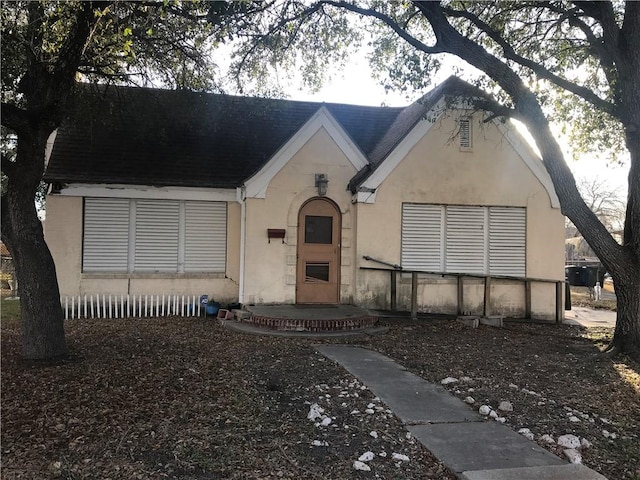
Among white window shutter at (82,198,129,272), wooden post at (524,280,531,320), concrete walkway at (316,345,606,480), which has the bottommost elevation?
concrete walkway at (316,345,606,480)

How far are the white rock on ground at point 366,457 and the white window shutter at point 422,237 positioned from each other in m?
8.02

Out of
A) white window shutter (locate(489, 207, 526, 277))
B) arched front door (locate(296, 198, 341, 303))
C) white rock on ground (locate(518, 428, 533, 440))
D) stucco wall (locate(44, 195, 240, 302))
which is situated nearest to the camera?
white rock on ground (locate(518, 428, 533, 440))

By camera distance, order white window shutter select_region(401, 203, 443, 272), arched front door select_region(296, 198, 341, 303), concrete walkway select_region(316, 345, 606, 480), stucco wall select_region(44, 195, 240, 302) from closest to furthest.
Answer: concrete walkway select_region(316, 345, 606, 480) → stucco wall select_region(44, 195, 240, 302) → arched front door select_region(296, 198, 341, 303) → white window shutter select_region(401, 203, 443, 272)

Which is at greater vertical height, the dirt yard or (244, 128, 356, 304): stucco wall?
(244, 128, 356, 304): stucco wall

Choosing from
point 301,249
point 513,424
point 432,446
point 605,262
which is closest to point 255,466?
point 432,446

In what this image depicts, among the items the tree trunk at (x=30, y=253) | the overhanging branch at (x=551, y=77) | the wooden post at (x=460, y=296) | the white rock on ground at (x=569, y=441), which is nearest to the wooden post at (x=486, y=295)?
the wooden post at (x=460, y=296)

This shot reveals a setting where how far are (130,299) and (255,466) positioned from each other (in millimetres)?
8965

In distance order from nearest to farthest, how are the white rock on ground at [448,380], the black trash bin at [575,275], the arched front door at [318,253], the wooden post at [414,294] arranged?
1. the white rock on ground at [448,380]
2. the wooden post at [414,294]
3. the arched front door at [318,253]
4. the black trash bin at [575,275]

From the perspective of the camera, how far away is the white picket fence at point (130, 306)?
37.2 feet

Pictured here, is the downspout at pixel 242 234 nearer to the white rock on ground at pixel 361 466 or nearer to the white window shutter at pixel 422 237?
the white window shutter at pixel 422 237

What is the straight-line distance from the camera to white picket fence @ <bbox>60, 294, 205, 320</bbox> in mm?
11336

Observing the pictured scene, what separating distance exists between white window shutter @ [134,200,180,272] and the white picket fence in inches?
31.6

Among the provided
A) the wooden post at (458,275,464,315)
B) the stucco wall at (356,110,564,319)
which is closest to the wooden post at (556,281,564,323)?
the stucco wall at (356,110,564,319)

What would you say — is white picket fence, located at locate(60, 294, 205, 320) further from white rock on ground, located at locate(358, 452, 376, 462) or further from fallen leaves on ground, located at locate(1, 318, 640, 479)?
white rock on ground, located at locate(358, 452, 376, 462)
